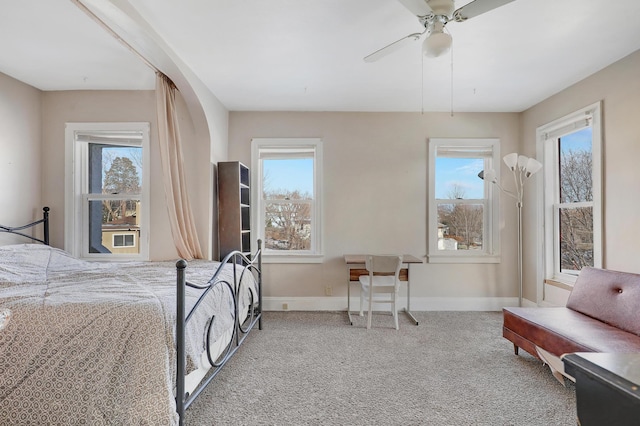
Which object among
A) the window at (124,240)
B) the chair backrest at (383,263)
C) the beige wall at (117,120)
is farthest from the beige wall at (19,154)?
the chair backrest at (383,263)

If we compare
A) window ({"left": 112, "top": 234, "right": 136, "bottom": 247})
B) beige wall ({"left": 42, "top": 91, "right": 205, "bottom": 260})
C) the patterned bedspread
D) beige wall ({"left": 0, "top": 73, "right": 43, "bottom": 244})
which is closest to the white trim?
beige wall ({"left": 42, "top": 91, "right": 205, "bottom": 260})

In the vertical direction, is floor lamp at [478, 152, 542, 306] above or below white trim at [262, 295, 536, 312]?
above

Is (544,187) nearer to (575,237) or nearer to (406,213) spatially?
(575,237)

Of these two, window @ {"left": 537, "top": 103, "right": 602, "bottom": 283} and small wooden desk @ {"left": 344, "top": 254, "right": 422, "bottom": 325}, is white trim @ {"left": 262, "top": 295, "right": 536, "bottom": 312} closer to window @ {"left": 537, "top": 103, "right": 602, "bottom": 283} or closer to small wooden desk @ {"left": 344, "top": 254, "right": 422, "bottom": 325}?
small wooden desk @ {"left": 344, "top": 254, "right": 422, "bottom": 325}

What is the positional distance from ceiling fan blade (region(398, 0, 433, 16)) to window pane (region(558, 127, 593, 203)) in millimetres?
2423

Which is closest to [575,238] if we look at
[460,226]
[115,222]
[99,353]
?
[460,226]

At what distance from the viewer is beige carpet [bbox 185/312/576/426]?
1.80 meters

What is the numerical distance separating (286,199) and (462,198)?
7.58 ft

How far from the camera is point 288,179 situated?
3.94 m

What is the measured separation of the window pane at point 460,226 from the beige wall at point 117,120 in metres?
2.92

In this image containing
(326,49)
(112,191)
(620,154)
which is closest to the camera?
(326,49)

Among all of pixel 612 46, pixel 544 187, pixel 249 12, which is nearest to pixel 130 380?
pixel 249 12

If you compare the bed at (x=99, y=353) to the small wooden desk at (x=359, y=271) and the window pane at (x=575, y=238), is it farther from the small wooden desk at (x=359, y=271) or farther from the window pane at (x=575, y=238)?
the window pane at (x=575, y=238)

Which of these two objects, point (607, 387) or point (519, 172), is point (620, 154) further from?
point (607, 387)
